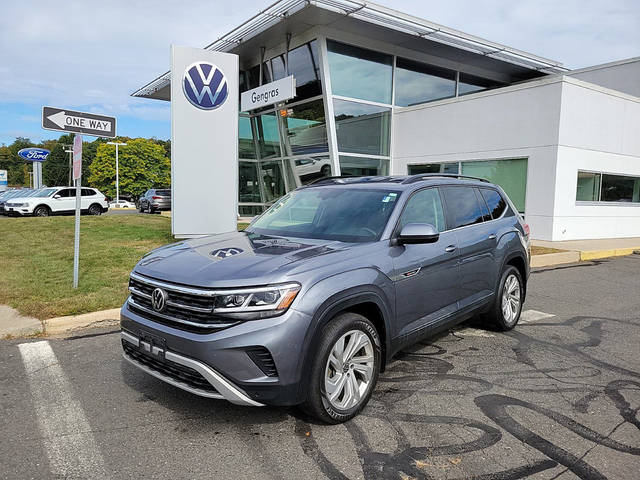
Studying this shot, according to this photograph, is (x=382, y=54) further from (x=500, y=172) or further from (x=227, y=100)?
(x=227, y=100)

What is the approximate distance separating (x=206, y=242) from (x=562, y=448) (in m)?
3.02

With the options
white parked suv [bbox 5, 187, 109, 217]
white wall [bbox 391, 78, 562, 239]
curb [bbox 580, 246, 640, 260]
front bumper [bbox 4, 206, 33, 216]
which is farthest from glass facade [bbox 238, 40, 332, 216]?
front bumper [bbox 4, 206, 33, 216]

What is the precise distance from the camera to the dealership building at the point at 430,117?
14305 mm

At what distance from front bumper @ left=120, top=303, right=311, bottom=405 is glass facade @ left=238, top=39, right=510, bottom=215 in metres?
13.7

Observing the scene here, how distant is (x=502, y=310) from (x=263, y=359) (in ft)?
11.4

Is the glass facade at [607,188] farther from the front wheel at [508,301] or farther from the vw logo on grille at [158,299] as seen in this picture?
the vw logo on grille at [158,299]

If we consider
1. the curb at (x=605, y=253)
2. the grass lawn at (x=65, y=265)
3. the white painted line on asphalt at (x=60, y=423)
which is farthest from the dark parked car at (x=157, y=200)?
the white painted line on asphalt at (x=60, y=423)

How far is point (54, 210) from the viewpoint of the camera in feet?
82.7

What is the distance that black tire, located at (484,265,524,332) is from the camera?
527cm

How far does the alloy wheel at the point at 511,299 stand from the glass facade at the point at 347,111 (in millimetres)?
10082

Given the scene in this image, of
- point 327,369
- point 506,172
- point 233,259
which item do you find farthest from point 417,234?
point 506,172

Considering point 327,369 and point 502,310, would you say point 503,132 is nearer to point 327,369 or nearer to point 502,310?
point 502,310

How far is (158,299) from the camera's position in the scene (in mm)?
3221

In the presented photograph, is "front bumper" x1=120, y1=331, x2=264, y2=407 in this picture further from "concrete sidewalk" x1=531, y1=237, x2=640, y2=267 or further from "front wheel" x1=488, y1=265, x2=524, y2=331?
"concrete sidewalk" x1=531, y1=237, x2=640, y2=267
